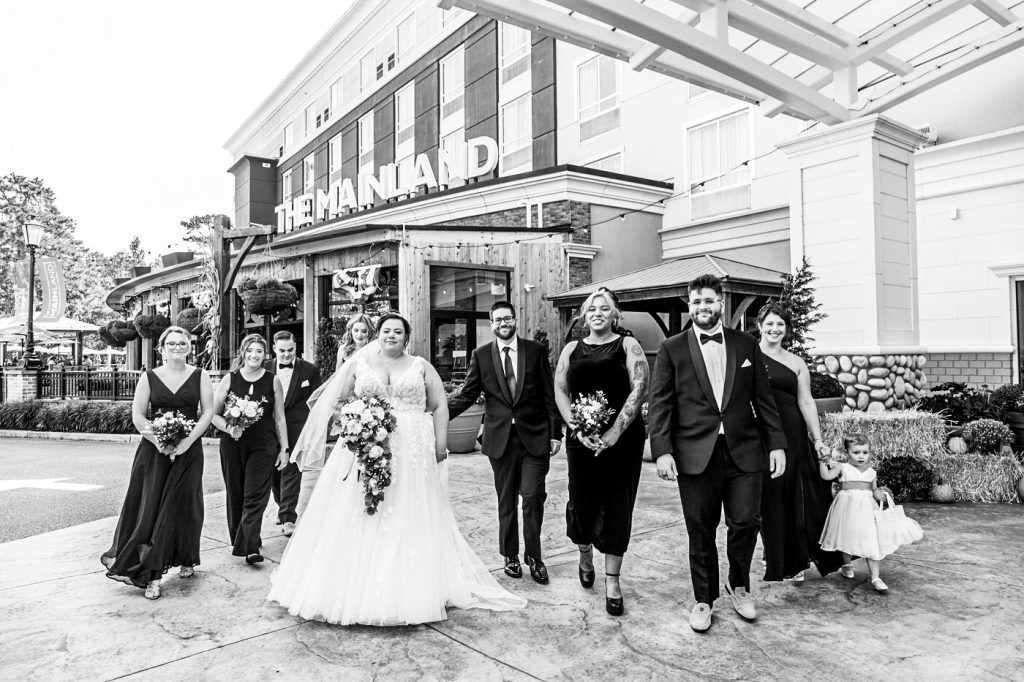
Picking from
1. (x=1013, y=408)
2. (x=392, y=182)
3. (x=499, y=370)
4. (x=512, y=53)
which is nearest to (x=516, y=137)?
(x=512, y=53)

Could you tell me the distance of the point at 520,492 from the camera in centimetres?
514

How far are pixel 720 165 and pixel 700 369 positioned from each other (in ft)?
43.5

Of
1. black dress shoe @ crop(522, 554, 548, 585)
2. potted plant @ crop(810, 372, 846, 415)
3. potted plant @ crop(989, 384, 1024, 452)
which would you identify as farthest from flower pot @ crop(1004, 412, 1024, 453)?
black dress shoe @ crop(522, 554, 548, 585)

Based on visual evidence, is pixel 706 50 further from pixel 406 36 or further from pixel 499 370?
pixel 406 36

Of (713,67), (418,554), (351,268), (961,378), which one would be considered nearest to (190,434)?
(418,554)

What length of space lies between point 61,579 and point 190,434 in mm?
1470

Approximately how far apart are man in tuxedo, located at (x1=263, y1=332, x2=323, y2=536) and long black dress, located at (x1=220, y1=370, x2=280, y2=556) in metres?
0.64

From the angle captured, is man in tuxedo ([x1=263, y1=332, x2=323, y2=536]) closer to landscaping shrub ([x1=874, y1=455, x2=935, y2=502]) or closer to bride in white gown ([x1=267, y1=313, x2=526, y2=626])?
bride in white gown ([x1=267, y1=313, x2=526, y2=626])

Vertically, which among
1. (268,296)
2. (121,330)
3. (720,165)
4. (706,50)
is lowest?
(121,330)

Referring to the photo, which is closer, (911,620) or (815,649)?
(815,649)

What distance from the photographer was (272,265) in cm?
1708

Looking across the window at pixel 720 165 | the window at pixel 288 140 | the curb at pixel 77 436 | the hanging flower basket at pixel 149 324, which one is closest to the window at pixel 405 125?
the hanging flower basket at pixel 149 324

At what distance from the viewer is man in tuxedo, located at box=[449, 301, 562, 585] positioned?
497cm

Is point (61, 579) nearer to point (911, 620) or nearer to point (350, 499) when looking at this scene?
point (350, 499)
